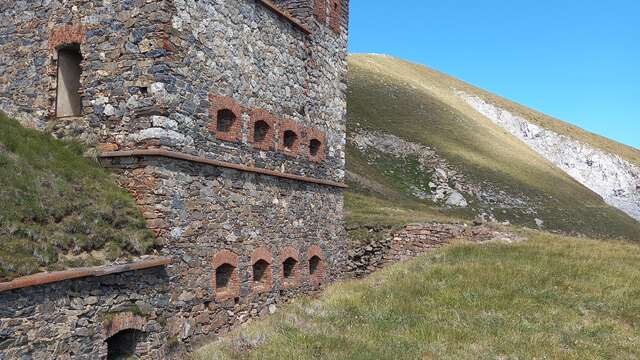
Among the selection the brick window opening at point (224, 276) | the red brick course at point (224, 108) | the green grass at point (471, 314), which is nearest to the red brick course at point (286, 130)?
the red brick course at point (224, 108)

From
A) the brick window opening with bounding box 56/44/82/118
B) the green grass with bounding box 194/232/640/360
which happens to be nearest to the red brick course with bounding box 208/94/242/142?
the brick window opening with bounding box 56/44/82/118

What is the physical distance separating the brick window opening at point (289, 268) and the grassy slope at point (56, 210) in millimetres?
5767

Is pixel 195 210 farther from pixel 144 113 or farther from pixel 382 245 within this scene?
pixel 382 245

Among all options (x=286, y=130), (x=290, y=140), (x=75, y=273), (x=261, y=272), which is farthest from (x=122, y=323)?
(x=290, y=140)

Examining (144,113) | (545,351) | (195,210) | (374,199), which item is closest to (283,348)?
(195,210)

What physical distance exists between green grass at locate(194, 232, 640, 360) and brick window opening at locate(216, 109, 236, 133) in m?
4.83

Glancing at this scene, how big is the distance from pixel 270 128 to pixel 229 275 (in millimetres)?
4220

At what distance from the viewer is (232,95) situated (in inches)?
541

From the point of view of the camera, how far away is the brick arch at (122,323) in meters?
9.67

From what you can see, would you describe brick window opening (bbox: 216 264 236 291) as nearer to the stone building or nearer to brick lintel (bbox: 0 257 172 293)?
the stone building

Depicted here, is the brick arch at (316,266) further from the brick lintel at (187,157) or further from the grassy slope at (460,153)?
the grassy slope at (460,153)

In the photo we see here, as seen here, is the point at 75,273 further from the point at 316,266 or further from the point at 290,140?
the point at 316,266

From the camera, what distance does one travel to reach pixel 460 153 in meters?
53.5

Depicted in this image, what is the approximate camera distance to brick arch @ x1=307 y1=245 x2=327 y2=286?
17281 mm
